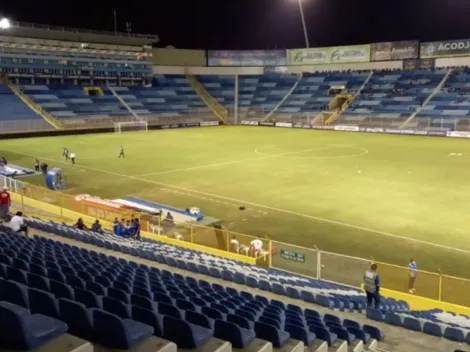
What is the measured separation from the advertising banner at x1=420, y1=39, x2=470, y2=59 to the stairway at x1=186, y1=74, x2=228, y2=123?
3228 cm

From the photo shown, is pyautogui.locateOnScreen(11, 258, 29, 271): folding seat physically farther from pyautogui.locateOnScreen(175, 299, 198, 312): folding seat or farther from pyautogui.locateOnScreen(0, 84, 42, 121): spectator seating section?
pyautogui.locateOnScreen(0, 84, 42, 121): spectator seating section

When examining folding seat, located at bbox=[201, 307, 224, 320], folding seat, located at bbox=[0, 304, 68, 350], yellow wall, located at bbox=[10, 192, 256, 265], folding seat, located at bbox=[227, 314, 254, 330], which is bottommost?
yellow wall, located at bbox=[10, 192, 256, 265]

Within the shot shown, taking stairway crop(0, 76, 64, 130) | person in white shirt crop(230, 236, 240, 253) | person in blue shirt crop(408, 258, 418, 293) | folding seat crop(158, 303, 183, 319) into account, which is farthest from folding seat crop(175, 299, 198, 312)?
stairway crop(0, 76, 64, 130)

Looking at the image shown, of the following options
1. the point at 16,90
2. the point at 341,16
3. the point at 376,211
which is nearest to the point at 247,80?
the point at 341,16

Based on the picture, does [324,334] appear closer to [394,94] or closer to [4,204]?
[4,204]

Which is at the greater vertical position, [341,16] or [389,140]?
[341,16]

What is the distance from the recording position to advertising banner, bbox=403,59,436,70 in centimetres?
7644

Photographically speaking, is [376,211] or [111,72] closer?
[376,211]

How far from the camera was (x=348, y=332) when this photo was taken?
776 cm

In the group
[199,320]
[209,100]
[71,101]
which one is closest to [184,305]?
[199,320]

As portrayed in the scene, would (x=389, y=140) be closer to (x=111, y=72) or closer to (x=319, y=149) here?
(x=319, y=149)

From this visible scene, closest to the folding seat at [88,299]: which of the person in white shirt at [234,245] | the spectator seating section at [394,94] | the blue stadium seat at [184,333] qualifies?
the blue stadium seat at [184,333]

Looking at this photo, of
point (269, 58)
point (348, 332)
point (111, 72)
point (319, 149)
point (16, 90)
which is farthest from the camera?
point (269, 58)

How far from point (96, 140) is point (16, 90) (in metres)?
20.1
